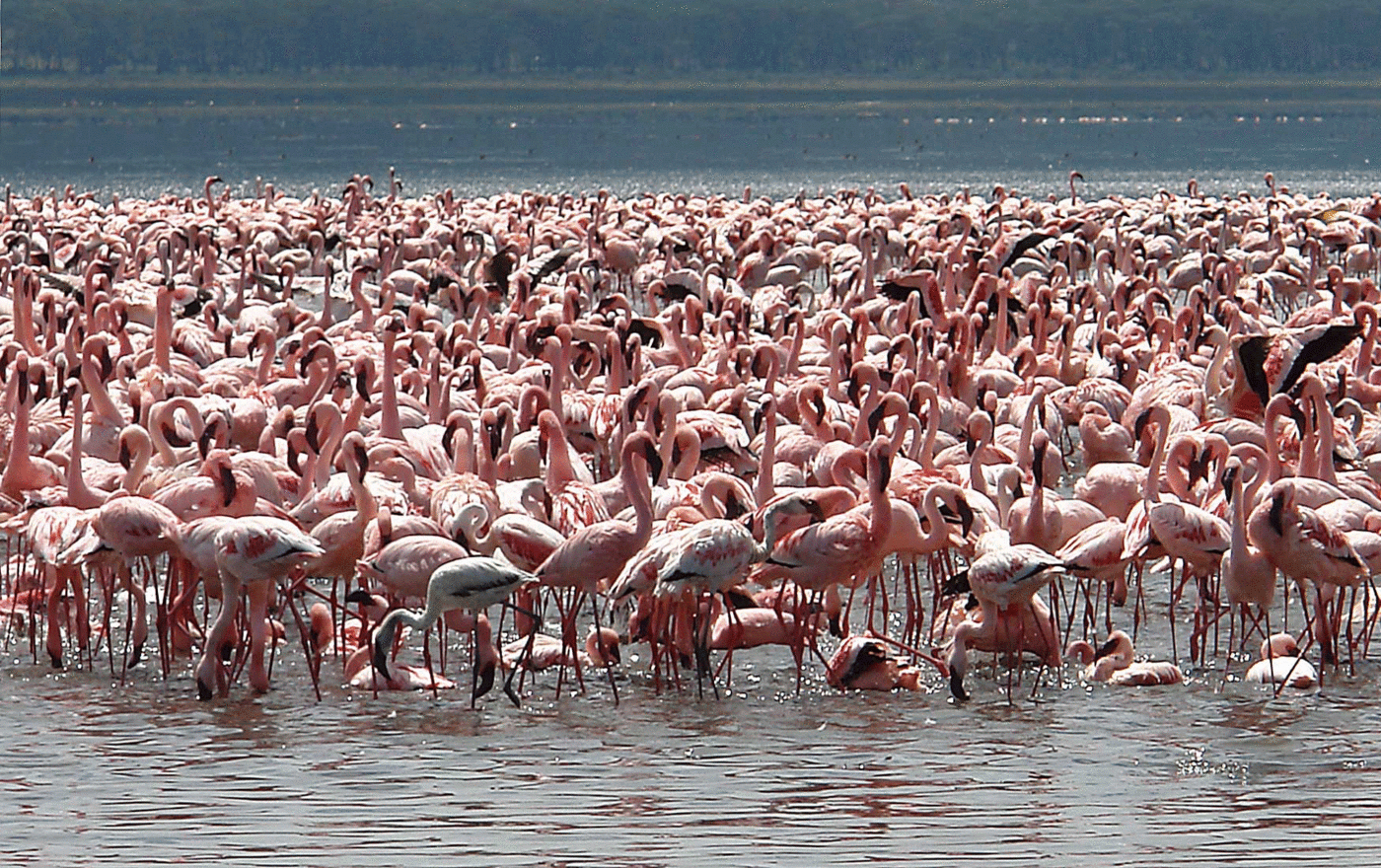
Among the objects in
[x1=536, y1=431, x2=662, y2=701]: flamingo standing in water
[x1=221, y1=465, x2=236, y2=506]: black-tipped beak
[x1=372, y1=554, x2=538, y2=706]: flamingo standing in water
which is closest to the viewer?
[x1=372, y1=554, x2=538, y2=706]: flamingo standing in water

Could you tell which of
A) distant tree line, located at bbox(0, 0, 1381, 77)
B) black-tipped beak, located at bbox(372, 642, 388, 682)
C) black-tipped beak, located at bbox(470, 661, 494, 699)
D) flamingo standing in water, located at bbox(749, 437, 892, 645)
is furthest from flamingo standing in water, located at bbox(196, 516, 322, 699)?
distant tree line, located at bbox(0, 0, 1381, 77)

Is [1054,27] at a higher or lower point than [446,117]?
higher

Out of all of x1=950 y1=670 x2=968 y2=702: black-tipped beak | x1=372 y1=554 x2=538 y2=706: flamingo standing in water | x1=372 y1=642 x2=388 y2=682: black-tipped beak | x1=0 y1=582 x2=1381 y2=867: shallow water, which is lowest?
x1=0 y1=582 x2=1381 y2=867: shallow water

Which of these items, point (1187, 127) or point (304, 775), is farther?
point (1187, 127)

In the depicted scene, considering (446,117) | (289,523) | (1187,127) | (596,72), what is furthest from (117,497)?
(596,72)

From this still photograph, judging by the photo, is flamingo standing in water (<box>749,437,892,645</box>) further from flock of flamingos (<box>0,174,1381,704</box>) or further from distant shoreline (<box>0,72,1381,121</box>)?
distant shoreline (<box>0,72,1381,121</box>)

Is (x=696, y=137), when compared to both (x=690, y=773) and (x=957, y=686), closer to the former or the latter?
(x=957, y=686)

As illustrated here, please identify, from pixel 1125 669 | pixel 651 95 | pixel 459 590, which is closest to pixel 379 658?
pixel 459 590

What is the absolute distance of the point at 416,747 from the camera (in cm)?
834

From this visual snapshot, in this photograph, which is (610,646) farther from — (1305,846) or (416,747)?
(1305,846)

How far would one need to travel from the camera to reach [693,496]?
1019cm

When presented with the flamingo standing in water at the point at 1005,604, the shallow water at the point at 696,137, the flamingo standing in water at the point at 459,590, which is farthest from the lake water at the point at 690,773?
the shallow water at the point at 696,137

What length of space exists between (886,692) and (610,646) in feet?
4.01

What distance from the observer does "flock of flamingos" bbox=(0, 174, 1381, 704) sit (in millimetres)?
9141
